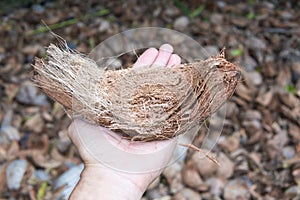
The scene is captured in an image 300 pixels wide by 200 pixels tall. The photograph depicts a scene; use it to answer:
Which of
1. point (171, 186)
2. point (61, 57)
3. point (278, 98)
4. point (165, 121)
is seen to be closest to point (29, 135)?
point (171, 186)

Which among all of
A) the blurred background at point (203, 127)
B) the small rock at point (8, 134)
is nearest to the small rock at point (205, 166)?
the blurred background at point (203, 127)

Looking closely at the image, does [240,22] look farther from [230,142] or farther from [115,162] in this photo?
[115,162]

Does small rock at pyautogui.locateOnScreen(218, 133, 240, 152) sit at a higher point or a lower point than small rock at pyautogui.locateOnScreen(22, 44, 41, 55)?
lower

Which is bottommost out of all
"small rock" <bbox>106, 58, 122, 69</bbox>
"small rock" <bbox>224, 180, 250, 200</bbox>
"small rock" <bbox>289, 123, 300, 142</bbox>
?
"small rock" <bbox>224, 180, 250, 200</bbox>

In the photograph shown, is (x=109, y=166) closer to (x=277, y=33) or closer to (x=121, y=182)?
(x=121, y=182)

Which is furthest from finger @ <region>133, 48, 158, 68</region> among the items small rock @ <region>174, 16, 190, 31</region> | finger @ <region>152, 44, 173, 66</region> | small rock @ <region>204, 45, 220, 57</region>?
small rock @ <region>174, 16, 190, 31</region>

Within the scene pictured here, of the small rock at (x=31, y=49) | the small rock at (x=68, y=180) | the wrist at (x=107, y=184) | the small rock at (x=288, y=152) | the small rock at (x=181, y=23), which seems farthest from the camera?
the small rock at (x=181, y=23)

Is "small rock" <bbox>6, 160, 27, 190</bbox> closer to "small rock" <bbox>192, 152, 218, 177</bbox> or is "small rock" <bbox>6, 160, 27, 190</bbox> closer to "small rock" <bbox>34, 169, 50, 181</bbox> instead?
"small rock" <bbox>34, 169, 50, 181</bbox>

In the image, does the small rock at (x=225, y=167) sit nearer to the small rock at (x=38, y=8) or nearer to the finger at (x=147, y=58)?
the finger at (x=147, y=58)
